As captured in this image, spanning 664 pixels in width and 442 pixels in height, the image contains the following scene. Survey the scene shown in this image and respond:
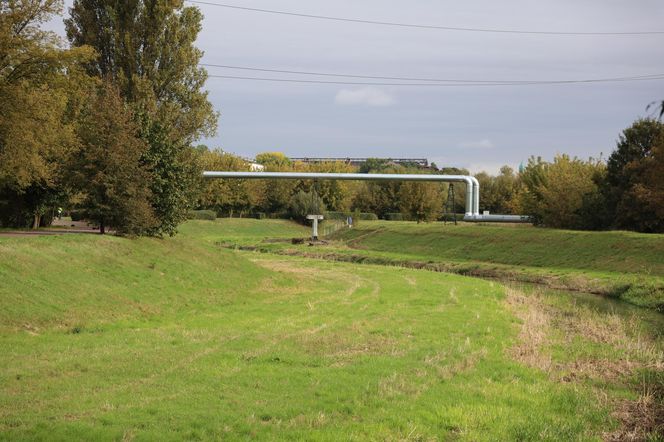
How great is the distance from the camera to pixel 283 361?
1469 centimetres

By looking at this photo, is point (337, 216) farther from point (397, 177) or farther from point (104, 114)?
point (104, 114)

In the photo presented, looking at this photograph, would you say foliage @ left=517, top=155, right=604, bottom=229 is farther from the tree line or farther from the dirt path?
the dirt path

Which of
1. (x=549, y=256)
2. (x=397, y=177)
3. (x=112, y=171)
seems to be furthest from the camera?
(x=397, y=177)

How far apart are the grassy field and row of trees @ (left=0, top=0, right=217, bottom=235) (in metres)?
3.33

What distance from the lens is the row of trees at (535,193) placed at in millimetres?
59688

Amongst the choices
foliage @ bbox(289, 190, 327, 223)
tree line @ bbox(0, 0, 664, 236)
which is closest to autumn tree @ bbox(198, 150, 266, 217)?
foliage @ bbox(289, 190, 327, 223)

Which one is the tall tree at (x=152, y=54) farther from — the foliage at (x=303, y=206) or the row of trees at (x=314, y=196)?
the foliage at (x=303, y=206)

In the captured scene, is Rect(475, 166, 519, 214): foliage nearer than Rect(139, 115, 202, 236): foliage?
No

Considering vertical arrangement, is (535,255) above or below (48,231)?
below

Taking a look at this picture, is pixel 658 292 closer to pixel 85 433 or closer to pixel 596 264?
pixel 596 264

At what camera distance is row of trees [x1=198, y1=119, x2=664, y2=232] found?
2350 inches

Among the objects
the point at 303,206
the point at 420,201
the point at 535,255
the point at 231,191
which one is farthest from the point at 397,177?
the point at 535,255

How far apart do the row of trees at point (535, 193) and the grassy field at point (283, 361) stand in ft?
70.1

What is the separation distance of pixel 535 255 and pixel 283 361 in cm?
4462
